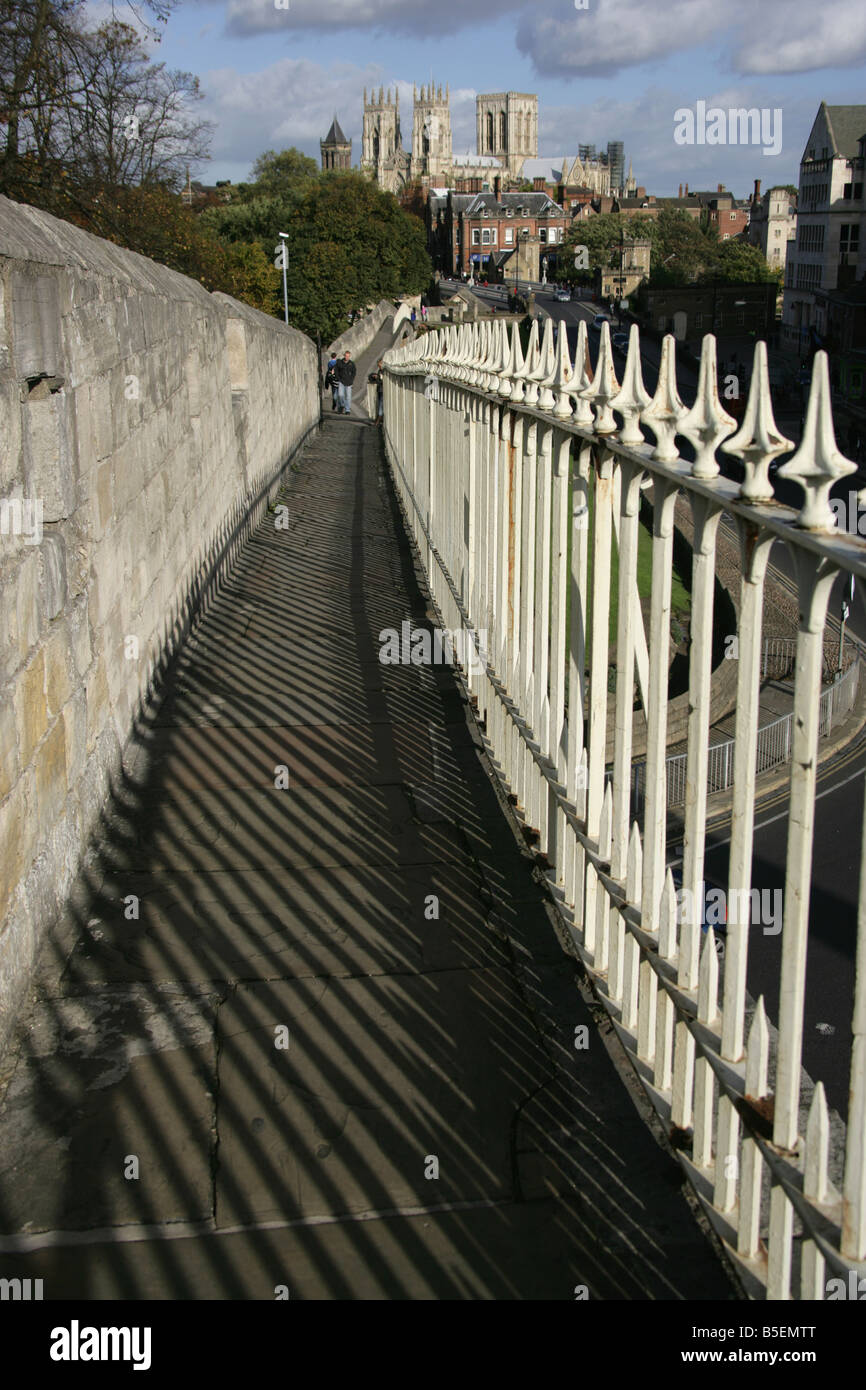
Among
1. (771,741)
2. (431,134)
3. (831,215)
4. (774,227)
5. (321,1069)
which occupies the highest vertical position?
(431,134)

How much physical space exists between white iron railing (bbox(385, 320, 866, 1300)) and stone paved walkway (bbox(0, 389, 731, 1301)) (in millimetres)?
200

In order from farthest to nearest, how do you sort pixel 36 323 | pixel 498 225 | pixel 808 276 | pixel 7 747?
pixel 498 225
pixel 808 276
pixel 36 323
pixel 7 747

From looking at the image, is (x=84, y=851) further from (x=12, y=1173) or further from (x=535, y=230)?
(x=535, y=230)

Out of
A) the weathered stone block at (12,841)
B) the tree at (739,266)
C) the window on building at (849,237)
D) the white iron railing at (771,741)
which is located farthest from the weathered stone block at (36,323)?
the tree at (739,266)

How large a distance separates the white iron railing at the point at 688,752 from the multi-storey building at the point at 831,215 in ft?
243

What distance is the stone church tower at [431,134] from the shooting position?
186 m

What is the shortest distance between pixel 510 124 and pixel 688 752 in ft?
675

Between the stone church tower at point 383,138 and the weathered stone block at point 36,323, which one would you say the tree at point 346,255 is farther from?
the stone church tower at point 383,138

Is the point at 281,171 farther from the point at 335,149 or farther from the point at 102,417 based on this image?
the point at 102,417

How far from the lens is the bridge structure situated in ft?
7.34

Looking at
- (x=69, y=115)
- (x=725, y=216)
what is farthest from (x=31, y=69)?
(x=725, y=216)

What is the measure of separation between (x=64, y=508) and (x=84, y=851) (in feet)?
3.55

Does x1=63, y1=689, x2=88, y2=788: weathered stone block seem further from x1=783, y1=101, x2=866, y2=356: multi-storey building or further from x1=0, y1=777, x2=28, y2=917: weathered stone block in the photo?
x1=783, y1=101, x2=866, y2=356: multi-storey building

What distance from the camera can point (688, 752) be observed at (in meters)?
2.30
